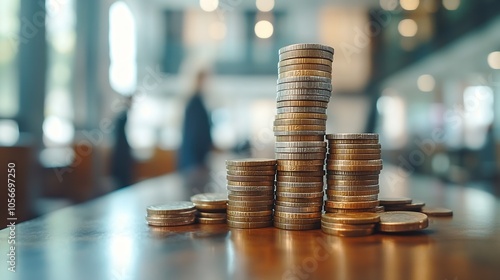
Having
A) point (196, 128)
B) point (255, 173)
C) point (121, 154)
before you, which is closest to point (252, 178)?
point (255, 173)

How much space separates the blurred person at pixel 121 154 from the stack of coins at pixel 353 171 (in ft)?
10.1

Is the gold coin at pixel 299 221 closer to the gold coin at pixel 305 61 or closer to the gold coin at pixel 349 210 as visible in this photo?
the gold coin at pixel 349 210

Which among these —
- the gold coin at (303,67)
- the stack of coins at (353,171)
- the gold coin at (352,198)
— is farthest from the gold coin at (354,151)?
the gold coin at (303,67)

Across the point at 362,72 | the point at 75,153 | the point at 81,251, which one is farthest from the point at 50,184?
the point at 362,72

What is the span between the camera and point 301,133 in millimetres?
930

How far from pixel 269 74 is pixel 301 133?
5294 mm

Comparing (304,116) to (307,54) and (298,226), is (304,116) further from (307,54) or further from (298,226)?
(298,226)

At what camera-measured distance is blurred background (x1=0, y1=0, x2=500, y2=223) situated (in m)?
4.50

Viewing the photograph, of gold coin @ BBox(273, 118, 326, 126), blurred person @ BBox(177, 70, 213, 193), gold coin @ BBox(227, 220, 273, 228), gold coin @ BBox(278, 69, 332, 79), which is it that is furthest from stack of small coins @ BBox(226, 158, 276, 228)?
blurred person @ BBox(177, 70, 213, 193)

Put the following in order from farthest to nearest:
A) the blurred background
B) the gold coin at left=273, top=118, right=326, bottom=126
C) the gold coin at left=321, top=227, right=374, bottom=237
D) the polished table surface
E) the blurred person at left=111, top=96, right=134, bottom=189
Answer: the blurred background < the blurred person at left=111, top=96, right=134, bottom=189 < the gold coin at left=273, top=118, right=326, bottom=126 < the gold coin at left=321, top=227, right=374, bottom=237 < the polished table surface

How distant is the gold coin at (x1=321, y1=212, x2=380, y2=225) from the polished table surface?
3 cm

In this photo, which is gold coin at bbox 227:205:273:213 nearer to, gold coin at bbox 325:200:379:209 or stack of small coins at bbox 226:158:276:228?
stack of small coins at bbox 226:158:276:228

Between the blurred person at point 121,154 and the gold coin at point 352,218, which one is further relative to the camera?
the blurred person at point 121,154

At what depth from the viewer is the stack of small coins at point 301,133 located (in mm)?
909
